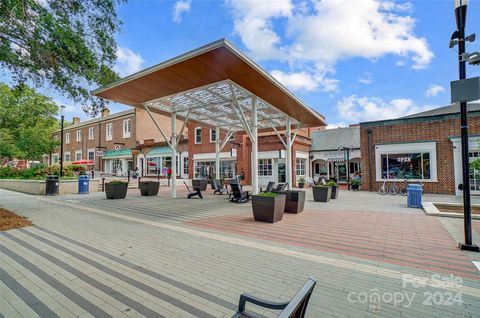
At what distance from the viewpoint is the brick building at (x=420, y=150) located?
1392cm

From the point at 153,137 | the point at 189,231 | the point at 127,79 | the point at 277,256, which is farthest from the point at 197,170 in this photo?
the point at 277,256

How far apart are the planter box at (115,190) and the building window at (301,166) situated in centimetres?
1448

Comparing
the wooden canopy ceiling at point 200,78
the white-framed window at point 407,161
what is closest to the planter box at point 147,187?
the wooden canopy ceiling at point 200,78

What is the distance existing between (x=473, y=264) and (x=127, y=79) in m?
10.4

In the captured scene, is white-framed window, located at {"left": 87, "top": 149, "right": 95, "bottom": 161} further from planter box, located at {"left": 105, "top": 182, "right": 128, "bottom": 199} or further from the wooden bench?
the wooden bench

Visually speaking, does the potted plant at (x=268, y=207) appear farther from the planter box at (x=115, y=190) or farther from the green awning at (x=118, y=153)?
the green awning at (x=118, y=153)

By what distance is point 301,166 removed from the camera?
72.8ft

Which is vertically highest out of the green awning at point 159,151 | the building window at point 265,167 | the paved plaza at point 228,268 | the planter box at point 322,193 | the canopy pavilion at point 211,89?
the canopy pavilion at point 211,89

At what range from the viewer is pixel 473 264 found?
3811 millimetres

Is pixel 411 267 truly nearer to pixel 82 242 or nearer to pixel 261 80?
pixel 82 242

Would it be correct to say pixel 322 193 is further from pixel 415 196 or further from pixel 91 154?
pixel 91 154

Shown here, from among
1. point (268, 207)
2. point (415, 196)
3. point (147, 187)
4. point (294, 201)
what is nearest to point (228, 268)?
point (268, 207)

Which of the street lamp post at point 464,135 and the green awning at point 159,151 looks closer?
the street lamp post at point 464,135

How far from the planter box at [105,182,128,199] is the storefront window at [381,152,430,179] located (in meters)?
16.2
